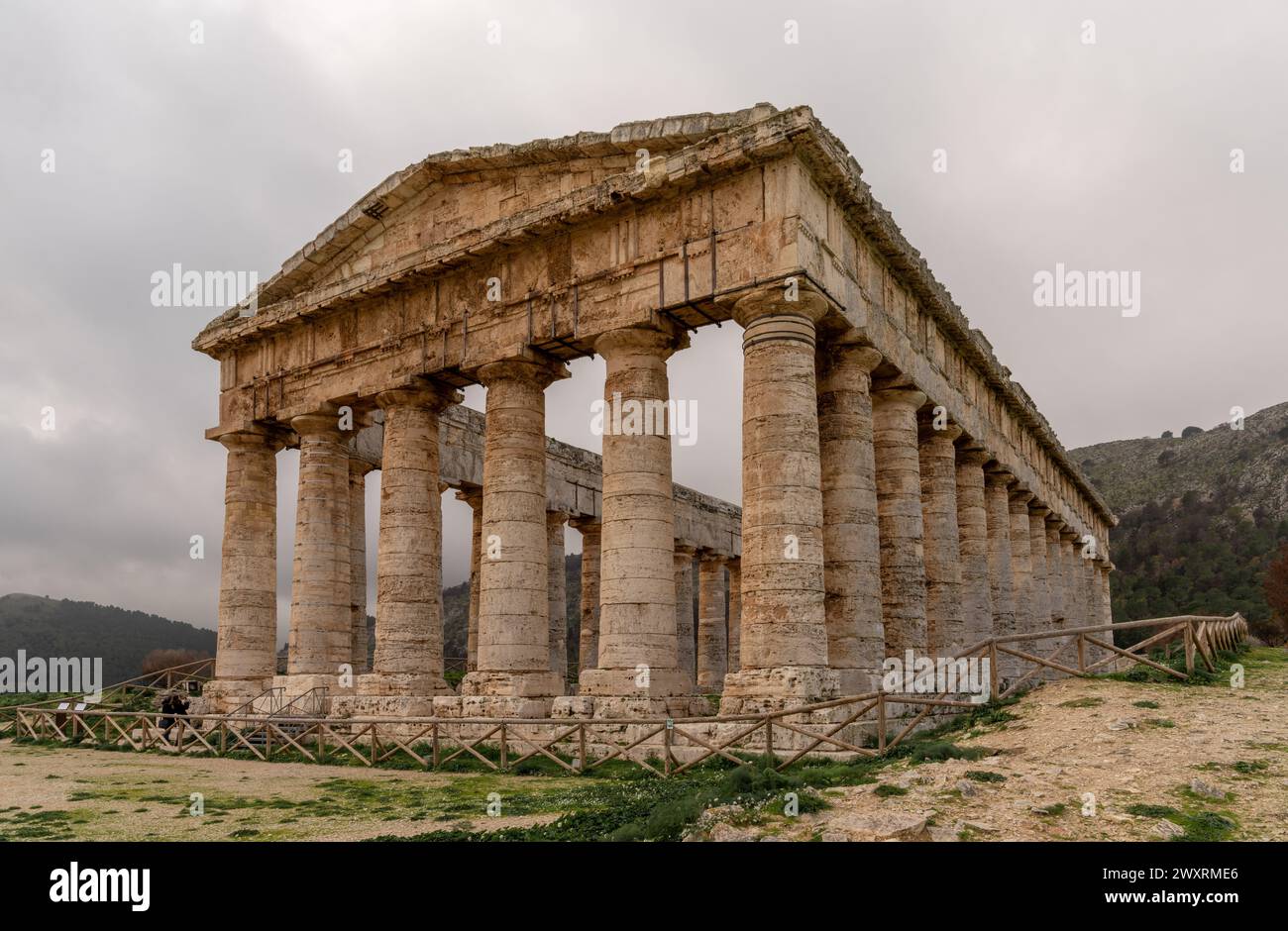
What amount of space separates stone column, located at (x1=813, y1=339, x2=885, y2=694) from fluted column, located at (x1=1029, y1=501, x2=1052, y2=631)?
1931 cm

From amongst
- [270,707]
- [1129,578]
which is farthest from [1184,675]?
[1129,578]

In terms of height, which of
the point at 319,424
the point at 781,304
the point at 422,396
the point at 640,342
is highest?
the point at 781,304

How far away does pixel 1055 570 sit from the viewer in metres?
43.6

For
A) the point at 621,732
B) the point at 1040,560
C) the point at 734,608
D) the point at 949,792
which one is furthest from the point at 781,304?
the point at 734,608

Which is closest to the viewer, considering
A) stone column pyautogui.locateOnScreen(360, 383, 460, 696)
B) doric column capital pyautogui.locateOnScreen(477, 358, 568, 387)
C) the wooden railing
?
the wooden railing

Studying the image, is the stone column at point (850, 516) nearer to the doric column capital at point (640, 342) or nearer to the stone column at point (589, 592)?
the doric column capital at point (640, 342)

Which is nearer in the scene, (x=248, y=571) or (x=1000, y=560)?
(x=248, y=571)

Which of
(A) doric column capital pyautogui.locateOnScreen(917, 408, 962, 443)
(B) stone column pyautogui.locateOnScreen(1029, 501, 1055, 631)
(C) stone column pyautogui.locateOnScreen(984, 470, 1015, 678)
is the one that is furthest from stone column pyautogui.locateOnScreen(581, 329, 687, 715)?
(B) stone column pyautogui.locateOnScreen(1029, 501, 1055, 631)

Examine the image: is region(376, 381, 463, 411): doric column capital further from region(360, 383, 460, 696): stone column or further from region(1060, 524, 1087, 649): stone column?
region(1060, 524, 1087, 649): stone column

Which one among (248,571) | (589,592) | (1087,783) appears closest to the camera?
(1087,783)

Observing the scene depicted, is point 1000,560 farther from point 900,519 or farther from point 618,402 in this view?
point 618,402

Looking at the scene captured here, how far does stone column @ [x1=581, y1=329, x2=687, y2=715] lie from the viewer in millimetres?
19500

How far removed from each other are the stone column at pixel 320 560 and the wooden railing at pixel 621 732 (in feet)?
7.99

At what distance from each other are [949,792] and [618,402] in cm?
1160
